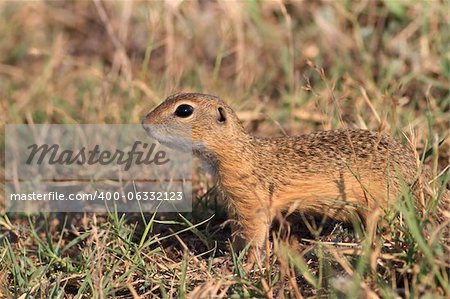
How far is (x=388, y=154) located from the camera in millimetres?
4086

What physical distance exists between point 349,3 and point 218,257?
3.49m

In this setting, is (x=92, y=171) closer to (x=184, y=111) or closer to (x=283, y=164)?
(x=184, y=111)

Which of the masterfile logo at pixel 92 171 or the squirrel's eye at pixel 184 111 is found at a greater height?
Answer: the squirrel's eye at pixel 184 111

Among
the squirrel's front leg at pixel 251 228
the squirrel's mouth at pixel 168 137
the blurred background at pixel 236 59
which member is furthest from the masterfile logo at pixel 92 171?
the squirrel's front leg at pixel 251 228

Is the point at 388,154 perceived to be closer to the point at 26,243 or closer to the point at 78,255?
the point at 78,255

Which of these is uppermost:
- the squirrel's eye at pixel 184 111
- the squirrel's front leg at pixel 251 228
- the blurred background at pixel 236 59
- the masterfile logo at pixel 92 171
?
the blurred background at pixel 236 59

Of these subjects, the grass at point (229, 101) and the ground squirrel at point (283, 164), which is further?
the ground squirrel at point (283, 164)

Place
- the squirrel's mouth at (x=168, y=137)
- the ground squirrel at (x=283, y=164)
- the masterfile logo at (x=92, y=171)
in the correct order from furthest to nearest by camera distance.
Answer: the masterfile logo at (x=92, y=171)
the squirrel's mouth at (x=168, y=137)
the ground squirrel at (x=283, y=164)

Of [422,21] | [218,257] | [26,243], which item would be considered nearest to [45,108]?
[26,243]

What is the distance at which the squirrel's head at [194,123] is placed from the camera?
173 inches

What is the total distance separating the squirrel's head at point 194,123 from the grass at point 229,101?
49 centimetres

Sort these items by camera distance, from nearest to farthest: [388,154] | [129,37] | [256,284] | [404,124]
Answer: [256,284] → [388,154] → [404,124] → [129,37]

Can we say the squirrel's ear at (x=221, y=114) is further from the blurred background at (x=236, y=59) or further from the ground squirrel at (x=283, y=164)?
the blurred background at (x=236, y=59)

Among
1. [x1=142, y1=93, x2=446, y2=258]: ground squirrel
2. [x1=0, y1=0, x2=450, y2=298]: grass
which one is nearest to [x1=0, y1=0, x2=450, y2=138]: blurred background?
[x1=0, y1=0, x2=450, y2=298]: grass
